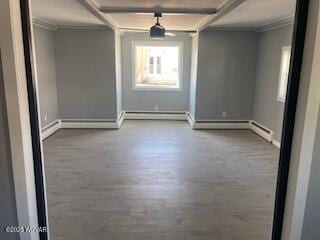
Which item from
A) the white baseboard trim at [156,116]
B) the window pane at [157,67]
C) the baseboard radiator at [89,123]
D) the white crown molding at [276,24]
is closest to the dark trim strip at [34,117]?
Answer: the white crown molding at [276,24]

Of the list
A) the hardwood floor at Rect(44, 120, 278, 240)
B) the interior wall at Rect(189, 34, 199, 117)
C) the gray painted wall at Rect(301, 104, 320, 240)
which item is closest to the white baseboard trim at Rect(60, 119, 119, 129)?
the hardwood floor at Rect(44, 120, 278, 240)

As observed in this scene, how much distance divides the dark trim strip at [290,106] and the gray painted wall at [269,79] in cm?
345

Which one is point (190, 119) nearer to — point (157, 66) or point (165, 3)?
point (157, 66)

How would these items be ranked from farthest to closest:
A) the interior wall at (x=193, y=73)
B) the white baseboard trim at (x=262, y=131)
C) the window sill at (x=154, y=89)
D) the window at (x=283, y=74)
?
the window sill at (x=154, y=89)
the interior wall at (x=193, y=73)
the white baseboard trim at (x=262, y=131)
the window at (x=283, y=74)

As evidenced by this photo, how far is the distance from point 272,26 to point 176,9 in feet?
7.70

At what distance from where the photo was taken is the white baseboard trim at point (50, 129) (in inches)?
206

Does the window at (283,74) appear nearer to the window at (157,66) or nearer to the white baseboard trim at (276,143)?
the white baseboard trim at (276,143)

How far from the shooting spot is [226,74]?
5.98m

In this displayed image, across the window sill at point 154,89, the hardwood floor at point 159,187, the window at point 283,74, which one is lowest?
the hardwood floor at point 159,187

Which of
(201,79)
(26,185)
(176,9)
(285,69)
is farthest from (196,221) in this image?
(201,79)

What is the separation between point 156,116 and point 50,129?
2.72 metres

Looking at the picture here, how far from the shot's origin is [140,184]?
330 cm

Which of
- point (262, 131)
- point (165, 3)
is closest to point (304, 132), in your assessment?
point (165, 3)

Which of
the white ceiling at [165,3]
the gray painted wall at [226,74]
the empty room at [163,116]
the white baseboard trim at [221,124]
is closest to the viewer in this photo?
the empty room at [163,116]
